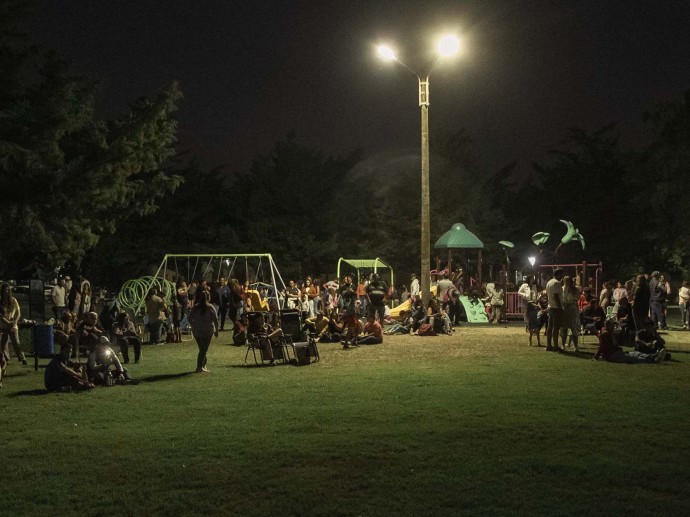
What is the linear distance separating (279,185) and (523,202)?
23620 mm

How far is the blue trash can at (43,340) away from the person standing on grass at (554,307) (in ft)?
35.7

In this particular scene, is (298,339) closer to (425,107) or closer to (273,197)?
(425,107)

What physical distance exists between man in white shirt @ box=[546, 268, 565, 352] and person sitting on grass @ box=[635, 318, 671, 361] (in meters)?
1.89

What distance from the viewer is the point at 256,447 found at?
8.74 metres

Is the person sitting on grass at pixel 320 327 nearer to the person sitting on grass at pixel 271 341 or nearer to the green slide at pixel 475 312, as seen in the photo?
the person sitting on grass at pixel 271 341

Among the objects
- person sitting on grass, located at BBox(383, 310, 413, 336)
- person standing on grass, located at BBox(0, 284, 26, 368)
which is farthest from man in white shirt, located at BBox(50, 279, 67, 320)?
person sitting on grass, located at BBox(383, 310, 413, 336)

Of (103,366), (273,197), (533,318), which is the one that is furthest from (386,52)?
(273,197)

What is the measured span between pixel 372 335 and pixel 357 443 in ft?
39.3

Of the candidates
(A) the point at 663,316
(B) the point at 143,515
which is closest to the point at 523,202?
(A) the point at 663,316

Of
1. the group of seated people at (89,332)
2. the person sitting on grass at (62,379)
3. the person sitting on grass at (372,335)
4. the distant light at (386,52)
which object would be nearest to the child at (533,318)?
the person sitting on grass at (372,335)

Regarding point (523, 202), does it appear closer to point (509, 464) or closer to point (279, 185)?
point (279, 185)

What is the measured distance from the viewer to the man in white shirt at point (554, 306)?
1792 centimetres

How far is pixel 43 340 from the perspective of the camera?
1716 cm

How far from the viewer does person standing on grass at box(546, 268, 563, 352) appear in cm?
1792
